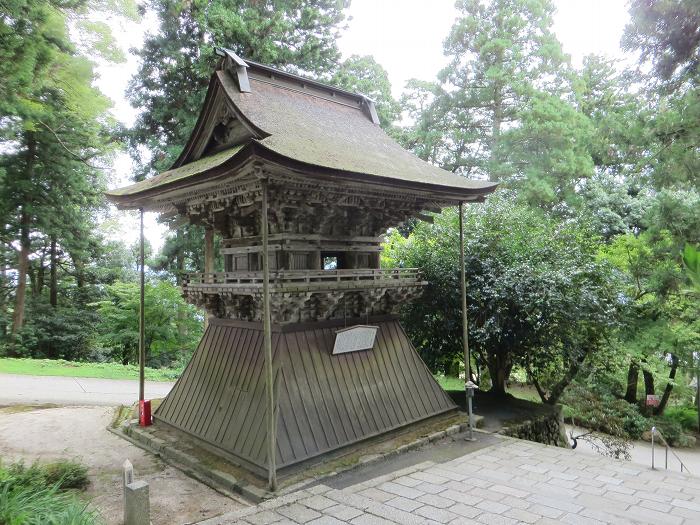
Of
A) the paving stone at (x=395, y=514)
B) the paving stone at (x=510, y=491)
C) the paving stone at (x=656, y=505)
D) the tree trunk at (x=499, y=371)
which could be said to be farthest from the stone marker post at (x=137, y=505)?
the tree trunk at (x=499, y=371)

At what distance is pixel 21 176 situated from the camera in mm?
18156

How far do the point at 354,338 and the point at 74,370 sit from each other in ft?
39.3

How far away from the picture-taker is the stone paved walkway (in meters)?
5.12

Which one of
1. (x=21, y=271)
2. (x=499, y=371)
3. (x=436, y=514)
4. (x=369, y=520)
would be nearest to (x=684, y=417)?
(x=499, y=371)

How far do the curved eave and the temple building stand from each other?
0.03 meters

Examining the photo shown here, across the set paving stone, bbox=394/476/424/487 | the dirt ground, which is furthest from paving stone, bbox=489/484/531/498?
the dirt ground

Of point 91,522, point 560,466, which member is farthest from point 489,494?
point 91,522

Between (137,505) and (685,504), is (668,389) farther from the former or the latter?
(137,505)

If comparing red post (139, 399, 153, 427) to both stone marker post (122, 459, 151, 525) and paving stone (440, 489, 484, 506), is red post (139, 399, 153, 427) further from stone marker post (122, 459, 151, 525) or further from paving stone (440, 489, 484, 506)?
paving stone (440, 489, 484, 506)

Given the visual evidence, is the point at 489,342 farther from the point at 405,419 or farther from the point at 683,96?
the point at 683,96

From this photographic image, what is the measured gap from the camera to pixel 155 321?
1695cm

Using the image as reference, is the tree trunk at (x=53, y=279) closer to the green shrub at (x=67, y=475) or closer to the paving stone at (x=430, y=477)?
the green shrub at (x=67, y=475)

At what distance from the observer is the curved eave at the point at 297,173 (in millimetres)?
5398

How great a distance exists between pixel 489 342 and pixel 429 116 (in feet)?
45.4
